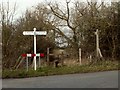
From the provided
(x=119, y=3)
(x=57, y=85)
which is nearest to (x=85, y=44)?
(x=119, y=3)

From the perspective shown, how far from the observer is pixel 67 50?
26781 mm

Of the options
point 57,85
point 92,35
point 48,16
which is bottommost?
point 57,85

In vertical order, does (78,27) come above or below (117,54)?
above

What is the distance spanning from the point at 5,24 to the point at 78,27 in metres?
7.36

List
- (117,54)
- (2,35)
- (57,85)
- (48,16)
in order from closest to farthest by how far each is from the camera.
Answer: (57,85) → (2,35) → (117,54) → (48,16)

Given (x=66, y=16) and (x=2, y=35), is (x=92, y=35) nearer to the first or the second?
(x=66, y=16)

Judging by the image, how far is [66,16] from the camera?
2944 centimetres

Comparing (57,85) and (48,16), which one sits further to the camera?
(48,16)

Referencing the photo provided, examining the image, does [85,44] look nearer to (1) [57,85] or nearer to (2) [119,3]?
(2) [119,3]

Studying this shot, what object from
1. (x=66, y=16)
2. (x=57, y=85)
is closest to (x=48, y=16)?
(x=66, y=16)

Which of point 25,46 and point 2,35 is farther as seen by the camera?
point 25,46

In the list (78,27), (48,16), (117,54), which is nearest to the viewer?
(117,54)

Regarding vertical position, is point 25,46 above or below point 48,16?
below

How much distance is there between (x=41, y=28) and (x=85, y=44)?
403 cm
